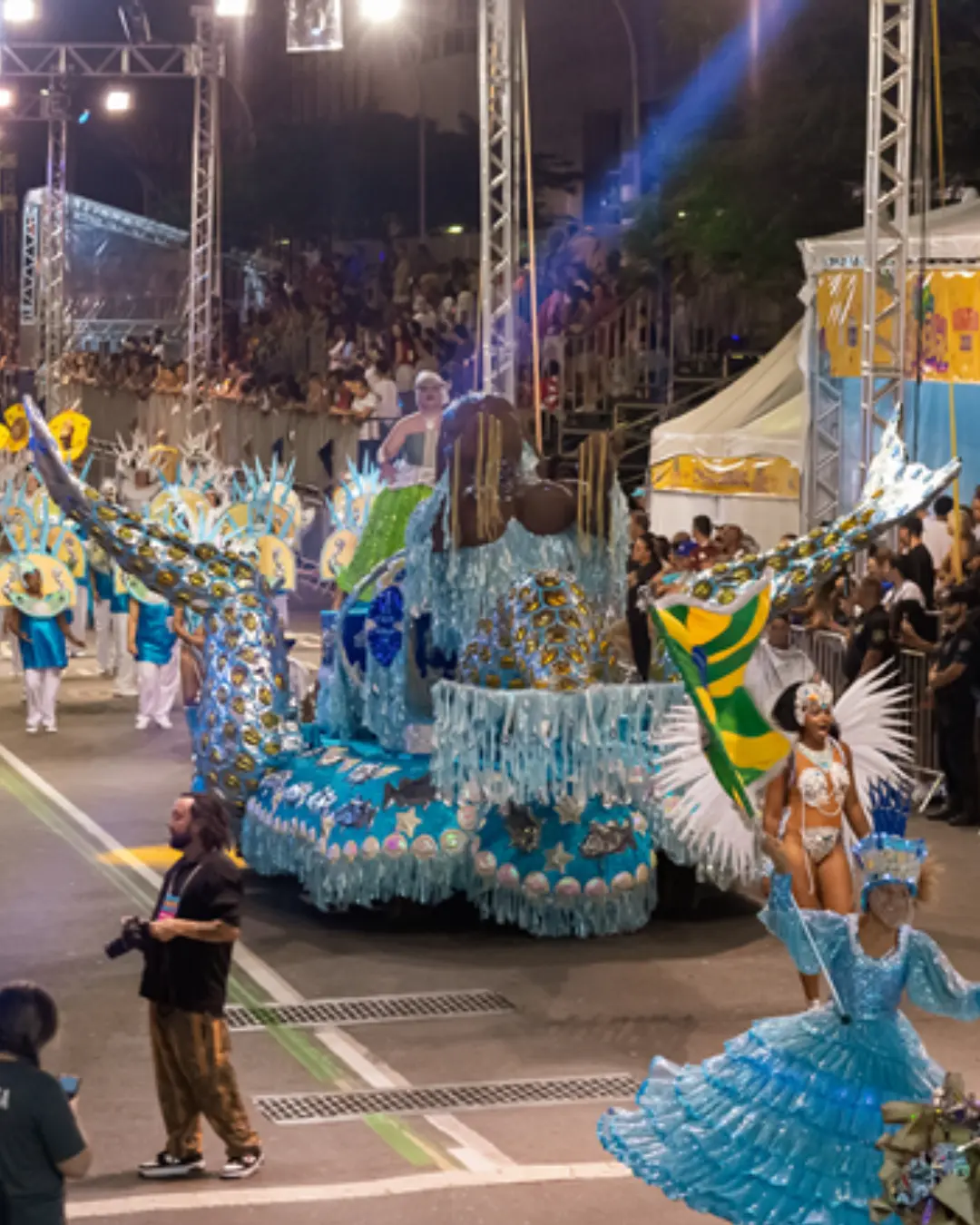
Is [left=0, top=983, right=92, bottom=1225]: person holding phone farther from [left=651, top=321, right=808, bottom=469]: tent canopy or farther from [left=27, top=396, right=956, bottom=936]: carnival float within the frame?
[left=651, top=321, right=808, bottom=469]: tent canopy

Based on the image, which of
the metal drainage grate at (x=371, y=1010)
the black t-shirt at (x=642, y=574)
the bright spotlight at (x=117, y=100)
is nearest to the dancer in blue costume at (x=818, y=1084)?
the metal drainage grate at (x=371, y=1010)

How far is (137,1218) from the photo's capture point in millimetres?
7152

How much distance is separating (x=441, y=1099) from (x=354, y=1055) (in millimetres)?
698

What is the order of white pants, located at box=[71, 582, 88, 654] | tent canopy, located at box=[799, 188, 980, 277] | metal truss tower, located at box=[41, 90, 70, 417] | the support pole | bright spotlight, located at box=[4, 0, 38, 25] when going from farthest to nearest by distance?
1. metal truss tower, located at box=[41, 90, 70, 417]
2. bright spotlight, located at box=[4, 0, 38, 25]
3. the support pole
4. white pants, located at box=[71, 582, 88, 654]
5. tent canopy, located at box=[799, 188, 980, 277]

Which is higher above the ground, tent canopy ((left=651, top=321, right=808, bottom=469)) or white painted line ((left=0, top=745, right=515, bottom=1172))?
tent canopy ((left=651, top=321, right=808, bottom=469))

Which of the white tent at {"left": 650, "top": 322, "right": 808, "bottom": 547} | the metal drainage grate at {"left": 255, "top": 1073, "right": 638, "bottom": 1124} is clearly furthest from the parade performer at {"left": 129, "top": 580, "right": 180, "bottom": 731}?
the metal drainage grate at {"left": 255, "top": 1073, "right": 638, "bottom": 1124}

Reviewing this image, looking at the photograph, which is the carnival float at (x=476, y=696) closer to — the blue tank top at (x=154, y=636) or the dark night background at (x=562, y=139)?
the blue tank top at (x=154, y=636)

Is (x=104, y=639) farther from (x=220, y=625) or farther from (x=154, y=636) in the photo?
(x=220, y=625)

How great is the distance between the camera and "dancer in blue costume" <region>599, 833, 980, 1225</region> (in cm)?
627

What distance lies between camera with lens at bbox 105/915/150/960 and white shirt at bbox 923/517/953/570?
11.3 m

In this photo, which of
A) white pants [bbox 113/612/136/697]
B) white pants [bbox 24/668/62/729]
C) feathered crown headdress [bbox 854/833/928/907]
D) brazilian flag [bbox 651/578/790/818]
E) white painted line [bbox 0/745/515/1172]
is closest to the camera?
feathered crown headdress [bbox 854/833/928/907]

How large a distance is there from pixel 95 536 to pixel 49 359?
2168 centimetres

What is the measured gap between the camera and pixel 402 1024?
31.7 ft

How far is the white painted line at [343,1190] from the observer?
23.9 ft
